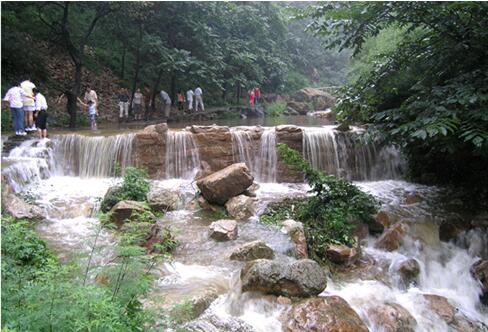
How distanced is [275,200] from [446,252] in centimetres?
361

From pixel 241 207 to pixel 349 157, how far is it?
180 inches

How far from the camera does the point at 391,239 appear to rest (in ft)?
23.6

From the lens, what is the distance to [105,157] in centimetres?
1126

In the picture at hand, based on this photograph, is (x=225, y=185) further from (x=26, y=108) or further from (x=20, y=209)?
(x=26, y=108)

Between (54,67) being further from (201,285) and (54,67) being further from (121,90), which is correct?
(201,285)

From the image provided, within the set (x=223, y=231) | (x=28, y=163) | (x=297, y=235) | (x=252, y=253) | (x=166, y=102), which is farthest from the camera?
(x=166, y=102)

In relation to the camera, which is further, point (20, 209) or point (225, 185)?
point (225, 185)

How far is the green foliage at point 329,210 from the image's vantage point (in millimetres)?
6980

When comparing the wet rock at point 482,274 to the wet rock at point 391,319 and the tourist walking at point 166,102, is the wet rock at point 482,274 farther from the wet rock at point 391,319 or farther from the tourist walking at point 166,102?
the tourist walking at point 166,102

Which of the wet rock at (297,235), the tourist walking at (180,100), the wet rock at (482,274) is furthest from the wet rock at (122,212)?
the tourist walking at (180,100)

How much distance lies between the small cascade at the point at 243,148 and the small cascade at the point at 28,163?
5.03 m

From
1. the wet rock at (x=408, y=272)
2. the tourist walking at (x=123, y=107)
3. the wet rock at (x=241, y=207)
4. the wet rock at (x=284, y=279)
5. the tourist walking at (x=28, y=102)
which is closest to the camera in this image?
the wet rock at (x=284, y=279)

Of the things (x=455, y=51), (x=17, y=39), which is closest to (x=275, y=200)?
(x=455, y=51)

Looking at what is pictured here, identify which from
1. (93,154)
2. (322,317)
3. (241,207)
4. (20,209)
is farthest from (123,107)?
(322,317)
